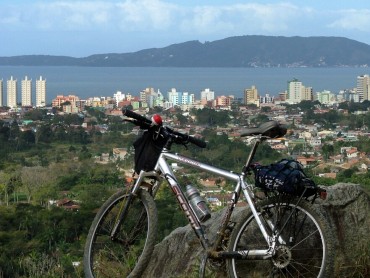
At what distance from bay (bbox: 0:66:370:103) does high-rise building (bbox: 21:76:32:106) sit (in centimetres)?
1208

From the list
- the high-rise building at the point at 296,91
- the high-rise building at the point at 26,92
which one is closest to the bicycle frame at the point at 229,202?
the high-rise building at the point at 296,91

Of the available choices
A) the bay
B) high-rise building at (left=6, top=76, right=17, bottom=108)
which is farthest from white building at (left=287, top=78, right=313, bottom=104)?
high-rise building at (left=6, top=76, right=17, bottom=108)

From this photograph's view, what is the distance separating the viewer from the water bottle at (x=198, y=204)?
3.13 m

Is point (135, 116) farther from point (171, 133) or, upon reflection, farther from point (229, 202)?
point (229, 202)

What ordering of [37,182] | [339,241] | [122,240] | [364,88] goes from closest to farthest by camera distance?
[122,240]
[339,241]
[37,182]
[364,88]

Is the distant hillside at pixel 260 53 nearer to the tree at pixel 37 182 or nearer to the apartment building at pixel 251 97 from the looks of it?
the apartment building at pixel 251 97

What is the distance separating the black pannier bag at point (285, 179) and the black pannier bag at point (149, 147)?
1.50 feet

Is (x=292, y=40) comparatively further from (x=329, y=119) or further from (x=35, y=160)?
(x=35, y=160)

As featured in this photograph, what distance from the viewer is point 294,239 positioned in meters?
2.99

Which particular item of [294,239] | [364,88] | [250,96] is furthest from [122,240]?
Answer: [364,88]

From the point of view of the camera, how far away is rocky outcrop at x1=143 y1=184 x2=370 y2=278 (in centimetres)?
338

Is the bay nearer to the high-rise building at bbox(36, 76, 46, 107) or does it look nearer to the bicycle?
the high-rise building at bbox(36, 76, 46, 107)

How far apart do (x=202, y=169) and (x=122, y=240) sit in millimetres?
519

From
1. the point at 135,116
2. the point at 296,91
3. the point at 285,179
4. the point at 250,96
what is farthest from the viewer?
the point at 296,91
